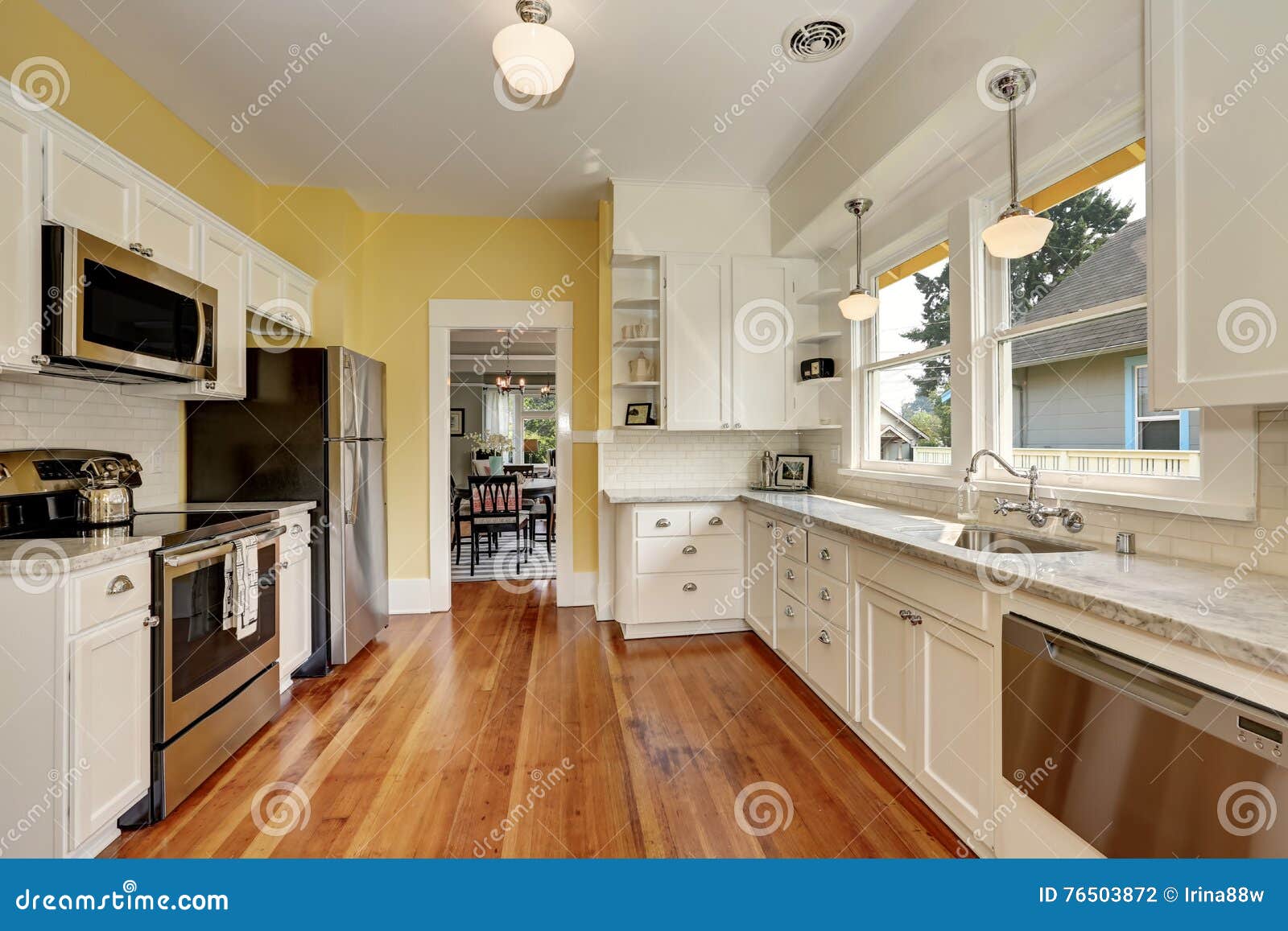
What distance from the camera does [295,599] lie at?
2891mm

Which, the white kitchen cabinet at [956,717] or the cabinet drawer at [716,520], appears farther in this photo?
the cabinet drawer at [716,520]

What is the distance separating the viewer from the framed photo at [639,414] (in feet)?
12.9

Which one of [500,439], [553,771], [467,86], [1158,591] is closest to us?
[1158,591]

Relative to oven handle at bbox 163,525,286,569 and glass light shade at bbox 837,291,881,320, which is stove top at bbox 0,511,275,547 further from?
glass light shade at bbox 837,291,881,320

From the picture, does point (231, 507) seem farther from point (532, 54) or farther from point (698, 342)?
point (698, 342)

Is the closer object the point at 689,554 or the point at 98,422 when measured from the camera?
the point at 98,422

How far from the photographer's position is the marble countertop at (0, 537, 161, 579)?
1.54 meters

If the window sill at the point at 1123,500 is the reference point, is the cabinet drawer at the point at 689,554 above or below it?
below

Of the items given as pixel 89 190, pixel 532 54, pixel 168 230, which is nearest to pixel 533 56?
pixel 532 54

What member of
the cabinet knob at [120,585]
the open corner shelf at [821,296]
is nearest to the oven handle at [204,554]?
the cabinet knob at [120,585]

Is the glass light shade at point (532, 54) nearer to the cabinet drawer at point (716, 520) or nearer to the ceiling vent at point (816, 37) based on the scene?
the ceiling vent at point (816, 37)

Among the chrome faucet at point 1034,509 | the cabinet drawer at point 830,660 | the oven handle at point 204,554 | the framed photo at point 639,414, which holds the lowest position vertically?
the cabinet drawer at point 830,660

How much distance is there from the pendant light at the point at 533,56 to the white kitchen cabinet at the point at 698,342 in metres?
1.73

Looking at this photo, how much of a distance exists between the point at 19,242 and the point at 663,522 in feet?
9.10
